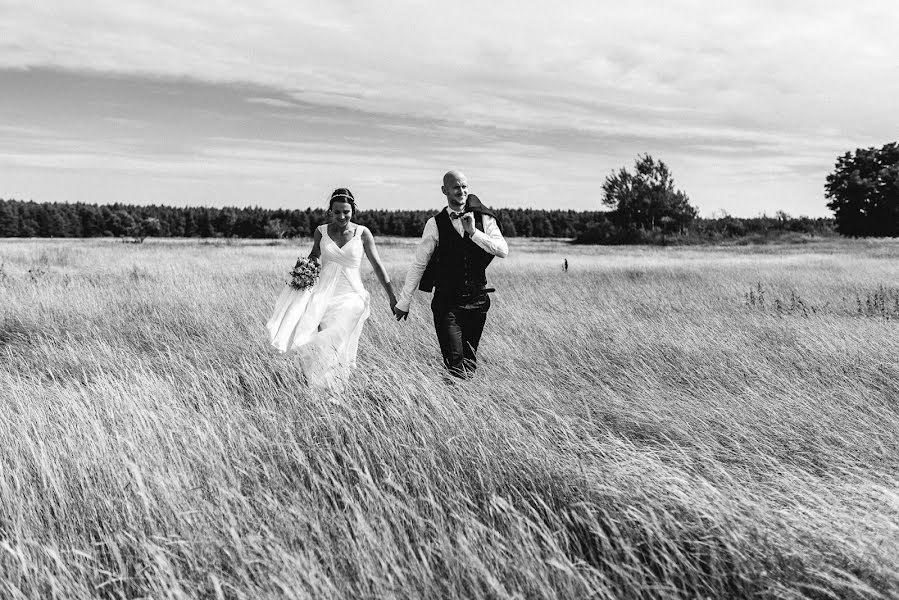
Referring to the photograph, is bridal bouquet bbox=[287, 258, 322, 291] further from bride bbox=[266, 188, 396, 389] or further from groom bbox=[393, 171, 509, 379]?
groom bbox=[393, 171, 509, 379]

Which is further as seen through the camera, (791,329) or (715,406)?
(791,329)

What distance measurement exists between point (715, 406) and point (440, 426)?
2.41m

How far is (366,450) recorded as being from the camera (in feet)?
11.8

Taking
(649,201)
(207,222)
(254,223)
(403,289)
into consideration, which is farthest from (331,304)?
(207,222)

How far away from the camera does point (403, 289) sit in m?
5.36

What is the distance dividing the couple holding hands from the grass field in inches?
13.2

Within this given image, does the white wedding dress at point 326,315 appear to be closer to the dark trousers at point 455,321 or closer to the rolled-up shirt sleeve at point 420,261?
the rolled-up shirt sleeve at point 420,261

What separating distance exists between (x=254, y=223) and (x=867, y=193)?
90.0 metres

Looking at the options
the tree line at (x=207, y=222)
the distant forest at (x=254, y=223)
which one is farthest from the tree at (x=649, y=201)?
the tree line at (x=207, y=222)

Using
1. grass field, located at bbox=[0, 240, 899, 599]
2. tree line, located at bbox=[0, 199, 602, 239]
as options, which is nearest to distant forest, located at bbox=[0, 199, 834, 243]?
tree line, located at bbox=[0, 199, 602, 239]

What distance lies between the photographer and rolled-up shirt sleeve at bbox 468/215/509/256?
5113mm

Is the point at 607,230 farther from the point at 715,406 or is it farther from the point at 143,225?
the point at 143,225

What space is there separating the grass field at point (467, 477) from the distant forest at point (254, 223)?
53.6 meters

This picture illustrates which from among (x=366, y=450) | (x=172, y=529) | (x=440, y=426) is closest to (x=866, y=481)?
(x=440, y=426)
